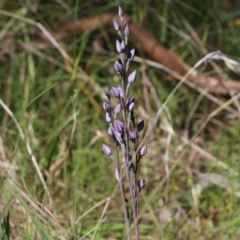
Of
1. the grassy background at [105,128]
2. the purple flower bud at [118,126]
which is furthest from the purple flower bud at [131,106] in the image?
Result: the grassy background at [105,128]

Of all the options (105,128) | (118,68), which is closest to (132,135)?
(118,68)

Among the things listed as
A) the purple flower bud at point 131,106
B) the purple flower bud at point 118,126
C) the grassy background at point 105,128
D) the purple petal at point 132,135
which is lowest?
the grassy background at point 105,128

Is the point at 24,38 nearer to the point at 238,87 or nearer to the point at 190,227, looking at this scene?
the point at 238,87

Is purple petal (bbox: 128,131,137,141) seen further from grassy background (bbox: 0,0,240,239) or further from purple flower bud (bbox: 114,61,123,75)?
grassy background (bbox: 0,0,240,239)

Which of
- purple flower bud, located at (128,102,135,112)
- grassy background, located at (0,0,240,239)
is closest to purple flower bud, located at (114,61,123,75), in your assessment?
purple flower bud, located at (128,102,135,112)

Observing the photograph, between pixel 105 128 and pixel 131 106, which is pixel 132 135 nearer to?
pixel 131 106

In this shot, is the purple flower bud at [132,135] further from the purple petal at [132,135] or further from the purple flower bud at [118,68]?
the purple flower bud at [118,68]

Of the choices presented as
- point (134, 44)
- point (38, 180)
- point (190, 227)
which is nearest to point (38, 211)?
point (38, 180)

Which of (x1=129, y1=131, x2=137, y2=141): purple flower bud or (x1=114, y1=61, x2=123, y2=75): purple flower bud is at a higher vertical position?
(x1=114, y1=61, x2=123, y2=75): purple flower bud
